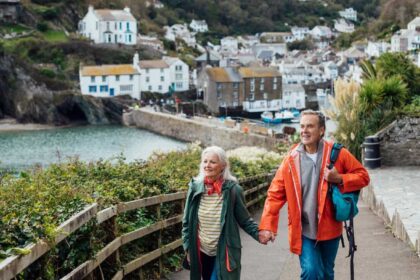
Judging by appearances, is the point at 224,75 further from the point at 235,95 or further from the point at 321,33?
the point at 321,33

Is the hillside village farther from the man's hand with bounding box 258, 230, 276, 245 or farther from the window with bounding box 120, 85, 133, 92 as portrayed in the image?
the man's hand with bounding box 258, 230, 276, 245

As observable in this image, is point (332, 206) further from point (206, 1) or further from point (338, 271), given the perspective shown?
point (206, 1)

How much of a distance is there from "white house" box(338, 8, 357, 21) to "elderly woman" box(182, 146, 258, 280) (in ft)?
607

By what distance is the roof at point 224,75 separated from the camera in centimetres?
8338

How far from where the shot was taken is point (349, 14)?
613 ft

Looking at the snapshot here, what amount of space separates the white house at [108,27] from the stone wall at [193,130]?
2534 cm

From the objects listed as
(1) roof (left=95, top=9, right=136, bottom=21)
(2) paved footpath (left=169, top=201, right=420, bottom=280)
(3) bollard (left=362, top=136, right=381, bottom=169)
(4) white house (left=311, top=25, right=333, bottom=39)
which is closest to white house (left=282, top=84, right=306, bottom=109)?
(1) roof (left=95, top=9, right=136, bottom=21)

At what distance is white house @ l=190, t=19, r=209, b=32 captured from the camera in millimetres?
148250

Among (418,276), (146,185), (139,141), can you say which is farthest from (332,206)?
(139,141)

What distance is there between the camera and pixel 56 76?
269 feet

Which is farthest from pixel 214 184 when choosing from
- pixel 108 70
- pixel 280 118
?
pixel 108 70

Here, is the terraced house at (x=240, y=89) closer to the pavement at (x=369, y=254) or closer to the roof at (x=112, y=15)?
the roof at (x=112, y=15)

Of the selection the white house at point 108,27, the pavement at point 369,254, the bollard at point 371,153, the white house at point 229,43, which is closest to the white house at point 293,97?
the white house at point 108,27

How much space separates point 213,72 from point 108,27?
2177 centimetres
